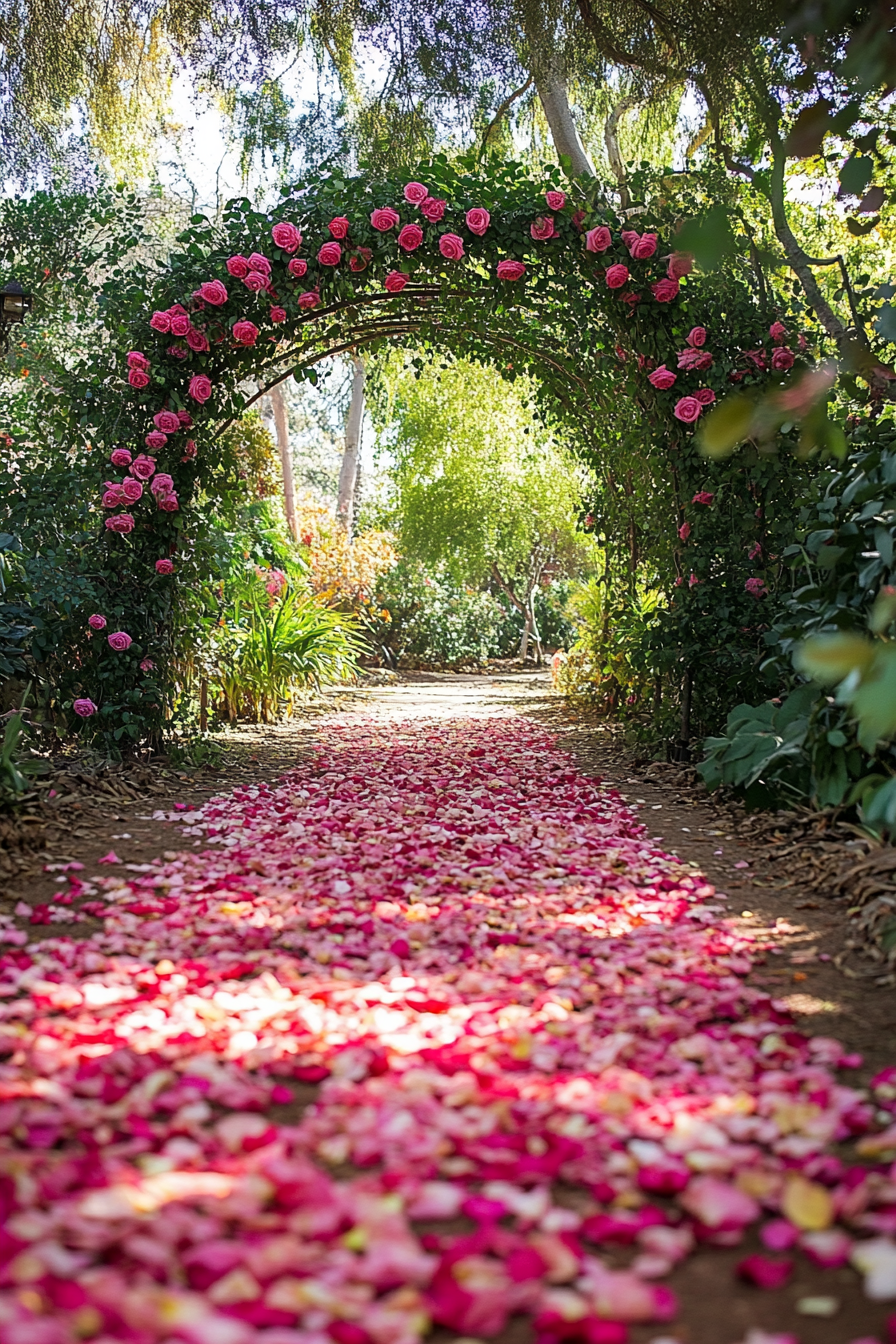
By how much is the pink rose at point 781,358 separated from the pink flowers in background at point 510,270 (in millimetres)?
1231

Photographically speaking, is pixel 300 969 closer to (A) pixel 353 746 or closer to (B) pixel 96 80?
(A) pixel 353 746

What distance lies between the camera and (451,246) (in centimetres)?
Result: 501

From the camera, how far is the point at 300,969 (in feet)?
7.80

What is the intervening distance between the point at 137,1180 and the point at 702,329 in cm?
439

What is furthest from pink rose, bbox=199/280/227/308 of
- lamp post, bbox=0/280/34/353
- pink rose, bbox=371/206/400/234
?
lamp post, bbox=0/280/34/353

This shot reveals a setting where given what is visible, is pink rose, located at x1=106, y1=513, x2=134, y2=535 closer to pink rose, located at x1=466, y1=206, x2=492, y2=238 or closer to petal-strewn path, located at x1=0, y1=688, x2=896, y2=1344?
pink rose, located at x1=466, y1=206, x2=492, y2=238

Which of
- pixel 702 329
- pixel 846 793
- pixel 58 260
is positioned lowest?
pixel 846 793

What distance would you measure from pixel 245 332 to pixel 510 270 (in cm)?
127

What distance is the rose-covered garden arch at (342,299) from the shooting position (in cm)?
497

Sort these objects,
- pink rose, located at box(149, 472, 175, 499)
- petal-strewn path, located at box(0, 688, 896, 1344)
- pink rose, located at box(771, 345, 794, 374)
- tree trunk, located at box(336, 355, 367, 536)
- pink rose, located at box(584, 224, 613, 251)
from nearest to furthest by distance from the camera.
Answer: petal-strewn path, located at box(0, 688, 896, 1344)
pink rose, located at box(771, 345, 794, 374)
pink rose, located at box(584, 224, 613, 251)
pink rose, located at box(149, 472, 175, 499)
tree trunk, located at box(336, 355, 367, 536)

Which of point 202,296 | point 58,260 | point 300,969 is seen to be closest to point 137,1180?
point 300,969

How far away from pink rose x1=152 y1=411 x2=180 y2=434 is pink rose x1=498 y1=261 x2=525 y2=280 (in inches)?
65.3

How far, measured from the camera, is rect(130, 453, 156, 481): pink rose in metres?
5.00

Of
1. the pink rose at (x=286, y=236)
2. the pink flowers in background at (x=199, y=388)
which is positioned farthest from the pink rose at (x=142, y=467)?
the pink rose at (x=286, y=236)
